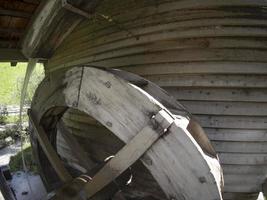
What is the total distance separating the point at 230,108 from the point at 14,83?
796 inches

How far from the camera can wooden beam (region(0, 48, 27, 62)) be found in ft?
10.7

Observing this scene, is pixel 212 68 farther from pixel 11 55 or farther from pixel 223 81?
pixel 11 55

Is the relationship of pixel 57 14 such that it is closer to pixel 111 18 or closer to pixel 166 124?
pixel 166 124

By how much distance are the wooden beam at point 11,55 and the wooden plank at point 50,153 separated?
2.37ft

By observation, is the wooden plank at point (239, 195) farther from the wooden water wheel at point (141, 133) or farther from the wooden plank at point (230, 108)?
the wooden water wheel at point (141, 133)

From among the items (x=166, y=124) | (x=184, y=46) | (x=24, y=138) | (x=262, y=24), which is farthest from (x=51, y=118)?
(x=24, y=138)

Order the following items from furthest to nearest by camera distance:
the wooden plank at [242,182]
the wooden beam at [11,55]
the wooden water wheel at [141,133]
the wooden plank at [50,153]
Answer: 1. the wooden plank at [242,182]
2. the wooden plank at [50,153]
3. the wooden beam at [11,55]
4. the wooden water wheel at [141,133]

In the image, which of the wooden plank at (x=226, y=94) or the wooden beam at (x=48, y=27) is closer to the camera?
the wooden beam at (x=48, y=27)

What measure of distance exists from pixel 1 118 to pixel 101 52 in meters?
9.16

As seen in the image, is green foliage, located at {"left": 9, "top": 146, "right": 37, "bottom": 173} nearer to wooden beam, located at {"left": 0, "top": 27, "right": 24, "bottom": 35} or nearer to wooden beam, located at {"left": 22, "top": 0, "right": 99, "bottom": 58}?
wooden beam, located at {"left": 22, "top": 0, "right": 99, "bottom": 58}

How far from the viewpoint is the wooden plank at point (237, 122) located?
12.3ft

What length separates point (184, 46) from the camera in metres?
3.82

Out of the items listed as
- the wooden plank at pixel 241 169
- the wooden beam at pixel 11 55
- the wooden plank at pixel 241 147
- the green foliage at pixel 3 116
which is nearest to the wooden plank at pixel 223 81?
the wooden plank at pixel 241 147

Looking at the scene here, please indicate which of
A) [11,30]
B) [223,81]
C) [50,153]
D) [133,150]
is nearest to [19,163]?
[50,153]
